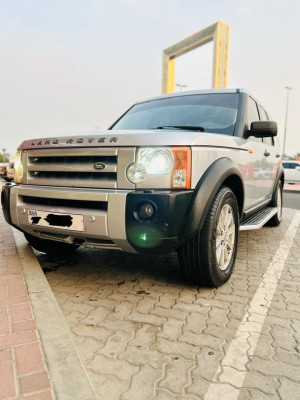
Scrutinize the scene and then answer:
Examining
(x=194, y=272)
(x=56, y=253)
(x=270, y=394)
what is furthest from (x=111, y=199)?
(x=56, y=253)

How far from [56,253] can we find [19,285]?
3.48 ft

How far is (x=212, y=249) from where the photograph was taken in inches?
104

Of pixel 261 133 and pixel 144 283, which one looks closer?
Result: pixel 144 283

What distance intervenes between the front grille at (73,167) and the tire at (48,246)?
784 millimetres

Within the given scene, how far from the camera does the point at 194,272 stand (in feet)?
8.82

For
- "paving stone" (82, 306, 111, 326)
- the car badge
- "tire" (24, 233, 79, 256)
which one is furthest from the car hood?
"paving stone" (82, 306, 111, 326)

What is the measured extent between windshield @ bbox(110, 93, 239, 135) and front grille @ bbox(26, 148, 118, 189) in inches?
44.1

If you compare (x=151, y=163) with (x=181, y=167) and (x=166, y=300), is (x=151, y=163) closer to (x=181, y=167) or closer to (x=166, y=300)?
(x=181, y=167)

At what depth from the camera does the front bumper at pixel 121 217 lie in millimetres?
2268

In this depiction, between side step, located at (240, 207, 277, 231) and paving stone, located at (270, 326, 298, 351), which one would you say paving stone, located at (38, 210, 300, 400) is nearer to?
paving stone, located at (270, 326, 298, 351)

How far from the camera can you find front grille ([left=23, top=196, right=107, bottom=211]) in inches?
96.8

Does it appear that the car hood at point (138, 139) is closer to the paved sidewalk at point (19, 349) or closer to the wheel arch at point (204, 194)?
the wheel arch at point (204, 194)

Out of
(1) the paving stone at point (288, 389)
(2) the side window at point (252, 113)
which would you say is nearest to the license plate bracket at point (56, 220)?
(1) the paving stone at point (288, 389)

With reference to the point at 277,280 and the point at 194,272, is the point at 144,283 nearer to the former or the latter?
the point at 194,272
